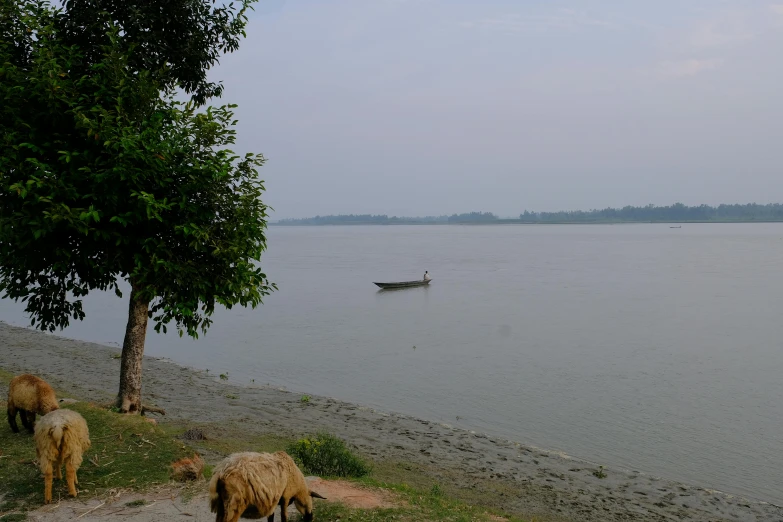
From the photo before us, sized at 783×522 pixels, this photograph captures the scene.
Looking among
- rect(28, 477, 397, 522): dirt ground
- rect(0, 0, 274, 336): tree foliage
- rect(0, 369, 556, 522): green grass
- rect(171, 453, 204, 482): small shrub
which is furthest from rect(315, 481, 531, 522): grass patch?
rect(0, 0, 274, 336): tree foliage

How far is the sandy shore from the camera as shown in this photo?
1327cm

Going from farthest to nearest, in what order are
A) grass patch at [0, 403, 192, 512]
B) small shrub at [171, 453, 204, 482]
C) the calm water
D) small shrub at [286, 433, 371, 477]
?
the calm water, small shrub at [286, 433, 371, 477], small shrub at [171, 453, 204, 482], grass patch at [0, 403, 192, 512]

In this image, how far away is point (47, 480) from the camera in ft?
26.0

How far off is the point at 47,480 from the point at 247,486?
10.7ft

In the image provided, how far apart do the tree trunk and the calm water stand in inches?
404

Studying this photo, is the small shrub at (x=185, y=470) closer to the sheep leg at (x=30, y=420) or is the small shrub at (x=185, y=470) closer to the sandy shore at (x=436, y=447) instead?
the sheep leg at (x=30, y=420)

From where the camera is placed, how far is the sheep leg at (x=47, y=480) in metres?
7.91

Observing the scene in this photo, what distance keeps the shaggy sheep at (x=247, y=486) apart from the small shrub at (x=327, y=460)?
3.68 meters

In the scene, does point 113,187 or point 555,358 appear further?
point 555,358

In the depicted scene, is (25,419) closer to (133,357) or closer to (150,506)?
(133,357)

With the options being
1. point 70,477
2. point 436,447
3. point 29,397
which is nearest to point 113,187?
point 29,397

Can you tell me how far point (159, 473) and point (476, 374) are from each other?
18161mm

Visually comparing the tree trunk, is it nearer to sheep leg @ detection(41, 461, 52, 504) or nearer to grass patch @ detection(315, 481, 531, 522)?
sheep leg @ detection(41, 461, 52, 504)

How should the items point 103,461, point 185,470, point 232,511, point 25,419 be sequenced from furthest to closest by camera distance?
1. point 25,419
2. point 103,461
3. point 185,470
4. point 232,511
